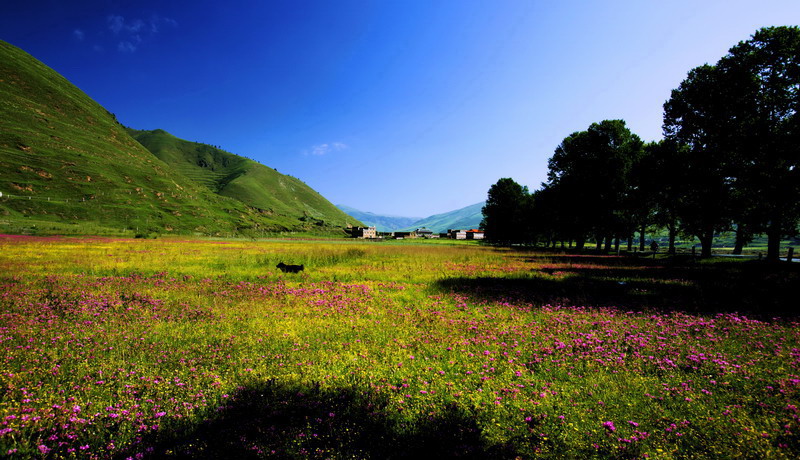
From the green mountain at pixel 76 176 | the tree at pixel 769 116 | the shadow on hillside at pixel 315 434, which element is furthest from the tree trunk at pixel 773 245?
the green mountain at pixel 76 176

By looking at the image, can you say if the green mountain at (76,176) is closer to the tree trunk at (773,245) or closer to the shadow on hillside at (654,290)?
the shadow on hillside at (654,290)

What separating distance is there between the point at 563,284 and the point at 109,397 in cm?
1783

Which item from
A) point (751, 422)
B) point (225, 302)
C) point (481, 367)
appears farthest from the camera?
point (225, 302)

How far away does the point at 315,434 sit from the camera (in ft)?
13.3

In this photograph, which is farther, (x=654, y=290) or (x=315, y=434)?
(x=654, y=290)

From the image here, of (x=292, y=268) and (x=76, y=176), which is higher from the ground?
(x=76, y=176)

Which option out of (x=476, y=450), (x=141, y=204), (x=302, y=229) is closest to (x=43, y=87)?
(x=141, y=204)

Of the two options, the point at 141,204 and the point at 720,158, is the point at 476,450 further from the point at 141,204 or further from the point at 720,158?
the point at 141,204

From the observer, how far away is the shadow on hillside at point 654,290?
1154cm

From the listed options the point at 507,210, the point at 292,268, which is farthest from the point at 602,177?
the point at 292,268

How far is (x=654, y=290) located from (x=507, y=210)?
6529 cm

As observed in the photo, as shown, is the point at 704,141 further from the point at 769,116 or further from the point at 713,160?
the point at 769,116

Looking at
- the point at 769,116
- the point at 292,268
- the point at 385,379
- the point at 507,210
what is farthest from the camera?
the point at 507,210

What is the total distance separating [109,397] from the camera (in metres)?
4.97
